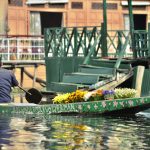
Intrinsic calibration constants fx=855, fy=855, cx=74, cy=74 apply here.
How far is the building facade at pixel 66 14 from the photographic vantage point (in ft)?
136

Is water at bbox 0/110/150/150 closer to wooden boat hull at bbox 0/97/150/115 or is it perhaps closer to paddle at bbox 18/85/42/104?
wooden boat hull at bbox 0/97/150/115

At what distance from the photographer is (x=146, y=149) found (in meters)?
15.3

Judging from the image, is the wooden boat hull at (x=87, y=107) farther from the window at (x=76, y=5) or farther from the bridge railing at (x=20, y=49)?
the window at (x=76, y=5)

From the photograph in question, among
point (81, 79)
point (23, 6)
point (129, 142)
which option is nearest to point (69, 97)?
point (81, 79)

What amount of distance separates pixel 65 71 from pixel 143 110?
705 cm

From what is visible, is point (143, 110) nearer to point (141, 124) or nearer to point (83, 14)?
point (141, 124)

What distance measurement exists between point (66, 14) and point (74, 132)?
2553cm

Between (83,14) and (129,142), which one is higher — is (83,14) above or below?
above

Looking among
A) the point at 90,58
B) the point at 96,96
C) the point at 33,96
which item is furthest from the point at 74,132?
the point at 90,58

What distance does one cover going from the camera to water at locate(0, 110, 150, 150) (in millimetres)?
15562

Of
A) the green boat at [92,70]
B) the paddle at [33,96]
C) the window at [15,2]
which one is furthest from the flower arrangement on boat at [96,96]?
the window at [15,2]

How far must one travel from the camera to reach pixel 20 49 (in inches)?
1428

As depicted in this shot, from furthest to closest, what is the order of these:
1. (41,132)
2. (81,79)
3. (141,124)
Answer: (81,79) < (141,124) < (41,132)

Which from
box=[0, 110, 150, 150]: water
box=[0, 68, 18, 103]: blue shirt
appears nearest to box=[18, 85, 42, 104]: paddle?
box=[0, 68, 18, 103]: blue shirt
